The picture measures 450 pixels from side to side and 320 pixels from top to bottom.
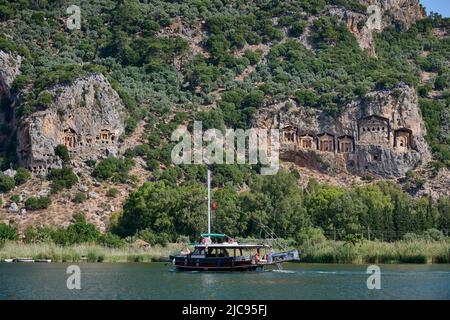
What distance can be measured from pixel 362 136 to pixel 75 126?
3656 cm

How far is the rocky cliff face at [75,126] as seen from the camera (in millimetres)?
111562

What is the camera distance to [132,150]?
11688cm

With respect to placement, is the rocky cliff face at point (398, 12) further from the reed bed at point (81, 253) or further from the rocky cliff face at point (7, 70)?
the reed bed at point (81, 253)

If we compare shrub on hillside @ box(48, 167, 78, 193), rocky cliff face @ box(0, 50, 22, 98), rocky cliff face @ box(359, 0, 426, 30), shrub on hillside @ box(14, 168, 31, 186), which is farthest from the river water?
rocky cliff face @ box(359, 0, 426, 30)

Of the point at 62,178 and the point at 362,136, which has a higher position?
the point at 362,136

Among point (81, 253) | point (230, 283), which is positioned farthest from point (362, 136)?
point (230, 283)

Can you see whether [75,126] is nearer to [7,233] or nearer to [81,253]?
→ [7,233]

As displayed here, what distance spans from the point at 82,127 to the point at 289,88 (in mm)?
32592

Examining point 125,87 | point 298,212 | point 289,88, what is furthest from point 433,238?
point 125,87

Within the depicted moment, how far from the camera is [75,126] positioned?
115312 mm

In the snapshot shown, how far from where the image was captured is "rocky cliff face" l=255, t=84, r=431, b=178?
120812 mm

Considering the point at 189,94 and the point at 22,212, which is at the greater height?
the point at 189,94
